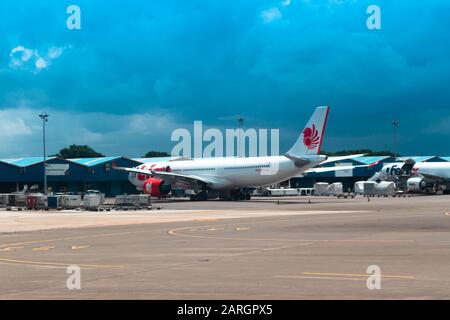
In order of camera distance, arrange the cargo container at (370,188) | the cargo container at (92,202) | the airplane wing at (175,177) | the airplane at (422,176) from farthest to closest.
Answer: the airplane at (422,176) < the cargo container at (370,188) < the airplane wing at (175,177) < the cargo container at (92,202)

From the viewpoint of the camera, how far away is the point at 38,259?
2262cm

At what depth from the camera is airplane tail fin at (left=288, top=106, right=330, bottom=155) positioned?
3211 inches

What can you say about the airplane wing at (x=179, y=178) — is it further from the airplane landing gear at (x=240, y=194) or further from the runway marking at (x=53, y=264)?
the runway marking at (x=53, y=264)

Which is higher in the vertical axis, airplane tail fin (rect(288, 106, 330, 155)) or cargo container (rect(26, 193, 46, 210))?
airplane tail fin (rect(288, 106, 330, 155))

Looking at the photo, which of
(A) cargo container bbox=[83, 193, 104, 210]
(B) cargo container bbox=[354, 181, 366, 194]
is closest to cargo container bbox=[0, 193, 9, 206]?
(A) cargo container bbox=[83, 193, 104, 210]

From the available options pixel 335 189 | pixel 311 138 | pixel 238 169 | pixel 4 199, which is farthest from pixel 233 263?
pixel 335 189

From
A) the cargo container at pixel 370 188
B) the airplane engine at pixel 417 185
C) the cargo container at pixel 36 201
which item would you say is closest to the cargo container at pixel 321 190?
the cargo container at pixel 370 188

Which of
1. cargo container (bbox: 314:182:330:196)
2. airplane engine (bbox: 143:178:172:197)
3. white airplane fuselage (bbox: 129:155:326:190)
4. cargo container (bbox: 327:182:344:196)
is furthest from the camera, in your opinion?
cargo container (bbox: 314:182:330:196)

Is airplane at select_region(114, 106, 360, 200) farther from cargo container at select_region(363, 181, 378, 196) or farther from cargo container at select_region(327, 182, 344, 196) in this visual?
cargo container at select_region(327, 182, 344, 196)

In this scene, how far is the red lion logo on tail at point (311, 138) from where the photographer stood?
268ft

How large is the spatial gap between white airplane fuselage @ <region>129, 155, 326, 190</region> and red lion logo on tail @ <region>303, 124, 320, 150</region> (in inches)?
61.9

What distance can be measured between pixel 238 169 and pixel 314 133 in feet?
38.6

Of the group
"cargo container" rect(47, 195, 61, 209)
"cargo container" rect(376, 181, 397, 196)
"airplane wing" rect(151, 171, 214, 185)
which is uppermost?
"airplane wing" rect(151, 171, 214, 185)
